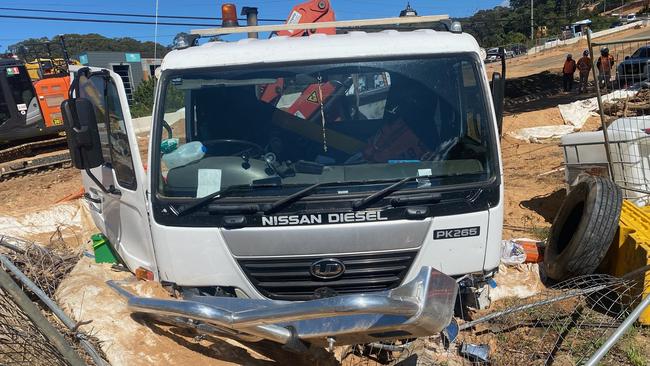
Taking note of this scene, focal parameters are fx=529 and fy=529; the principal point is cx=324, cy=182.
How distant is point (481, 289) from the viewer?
3529mm

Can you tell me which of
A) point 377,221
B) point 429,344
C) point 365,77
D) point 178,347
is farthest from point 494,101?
point 178,347

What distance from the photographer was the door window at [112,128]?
343 centimetres

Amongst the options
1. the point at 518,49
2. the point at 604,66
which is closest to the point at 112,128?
the point at 604,66

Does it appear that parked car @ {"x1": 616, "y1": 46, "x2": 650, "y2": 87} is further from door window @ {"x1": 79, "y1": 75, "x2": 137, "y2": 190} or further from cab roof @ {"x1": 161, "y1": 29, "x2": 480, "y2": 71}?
door window @ {"x1": 79, "y1": 75, "x2": 137, "y2": 190}

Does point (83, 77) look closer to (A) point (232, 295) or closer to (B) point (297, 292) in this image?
(A) point (232, 295)

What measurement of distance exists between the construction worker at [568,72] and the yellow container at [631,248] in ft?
64.8

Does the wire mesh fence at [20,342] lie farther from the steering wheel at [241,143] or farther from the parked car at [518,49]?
the parked car at [518,49]

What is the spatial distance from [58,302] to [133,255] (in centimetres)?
57

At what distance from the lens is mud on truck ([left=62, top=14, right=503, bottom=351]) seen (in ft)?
10.2

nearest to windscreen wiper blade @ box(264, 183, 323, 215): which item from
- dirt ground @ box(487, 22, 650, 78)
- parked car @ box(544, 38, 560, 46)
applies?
dirt ground @ box(487, 22, 650, 78)

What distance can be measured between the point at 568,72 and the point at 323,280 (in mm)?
22879

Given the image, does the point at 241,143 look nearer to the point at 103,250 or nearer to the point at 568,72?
the point at 103,250

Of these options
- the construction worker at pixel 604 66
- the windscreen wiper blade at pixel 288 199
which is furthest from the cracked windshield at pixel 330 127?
the construction worker at pixel 604 66

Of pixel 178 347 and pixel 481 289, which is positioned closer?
pixel 178 347
